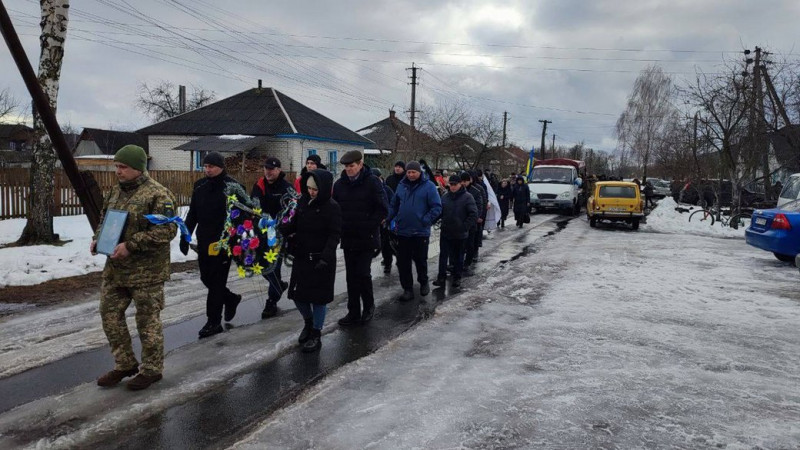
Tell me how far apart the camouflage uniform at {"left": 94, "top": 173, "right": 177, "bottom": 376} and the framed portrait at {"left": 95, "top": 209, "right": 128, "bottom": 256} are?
47 millimetres

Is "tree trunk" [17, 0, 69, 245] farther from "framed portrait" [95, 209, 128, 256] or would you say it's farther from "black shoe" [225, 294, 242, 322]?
"framed portrait" [95, 209, 128, 256]

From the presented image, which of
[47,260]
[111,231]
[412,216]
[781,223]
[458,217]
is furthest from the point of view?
[781,223]

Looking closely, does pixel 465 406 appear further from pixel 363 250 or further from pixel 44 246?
pixel 44 246

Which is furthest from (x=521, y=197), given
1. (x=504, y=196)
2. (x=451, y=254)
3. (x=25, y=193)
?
(x=25, y=193)

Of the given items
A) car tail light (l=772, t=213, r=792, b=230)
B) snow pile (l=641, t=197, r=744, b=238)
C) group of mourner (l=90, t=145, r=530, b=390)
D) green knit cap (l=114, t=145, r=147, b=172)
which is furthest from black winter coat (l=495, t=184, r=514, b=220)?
green knit cap (l=114, t=145, r=147, b=172)

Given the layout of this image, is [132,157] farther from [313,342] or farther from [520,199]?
[520,199]

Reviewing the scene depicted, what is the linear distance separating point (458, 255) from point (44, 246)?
7702 millimetres

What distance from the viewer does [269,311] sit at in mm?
6629

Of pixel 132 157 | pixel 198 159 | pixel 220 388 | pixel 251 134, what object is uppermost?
pixel 251 134

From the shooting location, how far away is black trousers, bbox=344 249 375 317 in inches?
244

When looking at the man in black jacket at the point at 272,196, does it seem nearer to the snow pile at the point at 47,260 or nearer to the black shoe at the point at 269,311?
the black shoe at the point at 269,311

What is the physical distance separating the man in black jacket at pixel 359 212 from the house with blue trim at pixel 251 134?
77.5ft

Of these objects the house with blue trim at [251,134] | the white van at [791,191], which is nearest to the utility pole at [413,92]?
the house with blue trim at [251,134]

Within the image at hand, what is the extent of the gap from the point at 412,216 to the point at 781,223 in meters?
7.58
